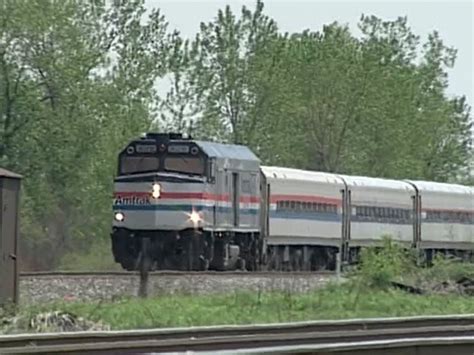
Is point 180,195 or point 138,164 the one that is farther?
point 138,164

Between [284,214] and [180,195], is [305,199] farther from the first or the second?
[180,195]

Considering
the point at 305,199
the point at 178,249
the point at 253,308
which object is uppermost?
the point at 305,199

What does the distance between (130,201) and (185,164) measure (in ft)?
4.79

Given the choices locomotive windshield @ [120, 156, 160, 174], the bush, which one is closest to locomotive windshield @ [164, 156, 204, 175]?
locomotive windshield @ [120, 156, 160, 174]

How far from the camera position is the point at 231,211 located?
105ft

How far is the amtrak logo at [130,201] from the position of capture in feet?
102

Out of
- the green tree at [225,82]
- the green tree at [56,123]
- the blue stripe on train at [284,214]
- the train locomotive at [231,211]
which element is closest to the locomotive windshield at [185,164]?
the train locomotive at [231,211]

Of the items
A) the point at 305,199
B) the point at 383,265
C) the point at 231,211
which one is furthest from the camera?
the point at 305,199

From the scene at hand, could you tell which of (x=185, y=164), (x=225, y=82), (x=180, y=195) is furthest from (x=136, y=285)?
(x=225, y=82)

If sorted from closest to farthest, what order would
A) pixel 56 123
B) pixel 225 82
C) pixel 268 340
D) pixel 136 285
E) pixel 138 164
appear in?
pixel 268 340
pixel 136 285
pixel 138 164
pixel 56 123
pixel 225 82

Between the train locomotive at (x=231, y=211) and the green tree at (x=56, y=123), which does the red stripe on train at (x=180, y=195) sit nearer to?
the train locomotive at (x=231, y=211)

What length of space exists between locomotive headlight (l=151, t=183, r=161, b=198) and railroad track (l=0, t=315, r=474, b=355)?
1454cm

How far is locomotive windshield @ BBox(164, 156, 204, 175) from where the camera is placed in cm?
3108

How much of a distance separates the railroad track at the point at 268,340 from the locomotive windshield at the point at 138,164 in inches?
596
